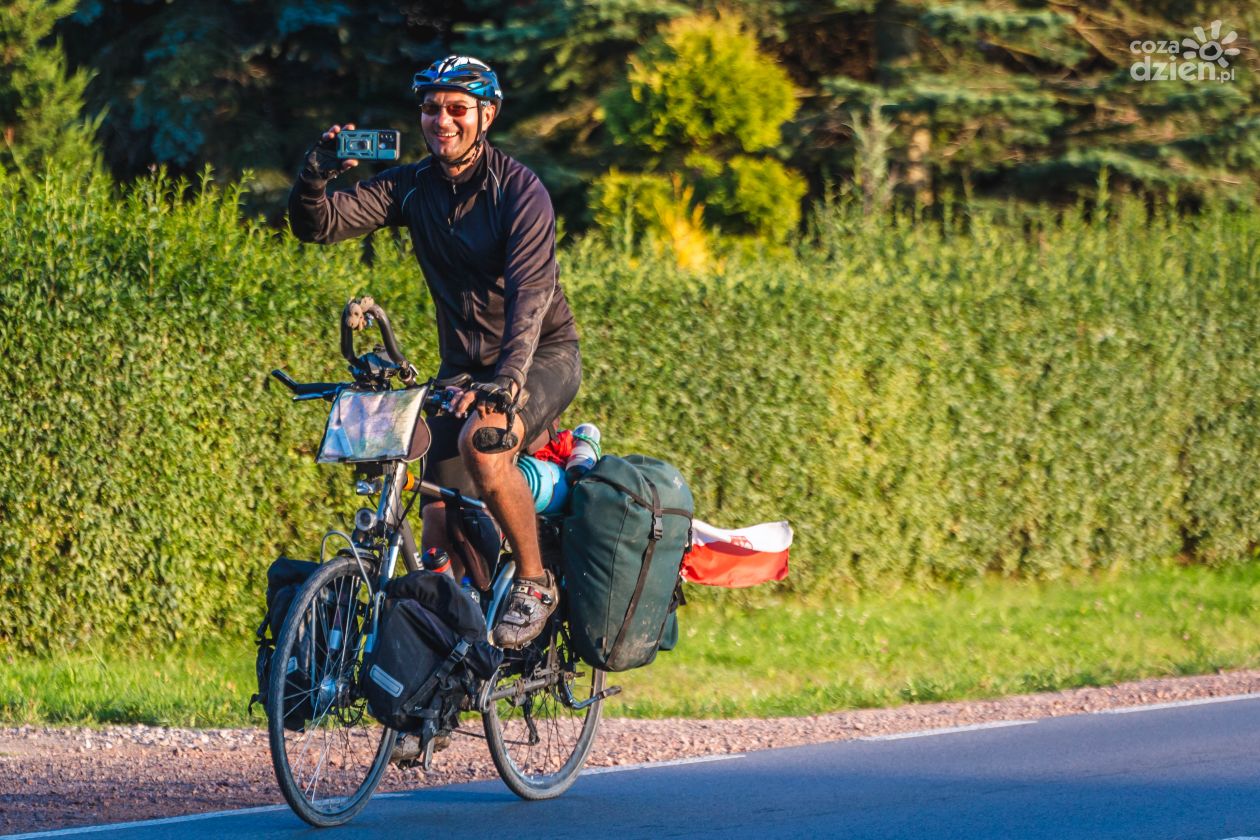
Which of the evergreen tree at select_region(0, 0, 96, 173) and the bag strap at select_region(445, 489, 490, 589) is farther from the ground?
the evergreen tree at select_region(0, 0, 96, 173)

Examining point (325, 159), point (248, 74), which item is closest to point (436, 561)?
point (325, 159)

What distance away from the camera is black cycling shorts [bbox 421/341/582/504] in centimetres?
633

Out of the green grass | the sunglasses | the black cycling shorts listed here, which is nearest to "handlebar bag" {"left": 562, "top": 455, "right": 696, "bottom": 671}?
the black cycling shorts

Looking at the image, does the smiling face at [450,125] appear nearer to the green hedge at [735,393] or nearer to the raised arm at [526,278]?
the raised arm at [526,278]

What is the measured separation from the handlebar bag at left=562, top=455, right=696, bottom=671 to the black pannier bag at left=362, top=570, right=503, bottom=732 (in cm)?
56

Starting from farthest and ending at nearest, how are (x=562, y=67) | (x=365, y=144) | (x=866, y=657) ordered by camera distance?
1. (x=562, y=67)
2. (x=866, y=657)
3. (x=365, y=144)

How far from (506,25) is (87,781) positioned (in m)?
16.0

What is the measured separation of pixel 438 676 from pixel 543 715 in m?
0.98

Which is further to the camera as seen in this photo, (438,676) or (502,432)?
(502,432)

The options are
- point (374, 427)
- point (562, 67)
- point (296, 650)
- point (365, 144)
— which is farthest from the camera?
point (562, 67)

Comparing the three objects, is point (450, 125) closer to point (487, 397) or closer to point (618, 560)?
point (487, 397)

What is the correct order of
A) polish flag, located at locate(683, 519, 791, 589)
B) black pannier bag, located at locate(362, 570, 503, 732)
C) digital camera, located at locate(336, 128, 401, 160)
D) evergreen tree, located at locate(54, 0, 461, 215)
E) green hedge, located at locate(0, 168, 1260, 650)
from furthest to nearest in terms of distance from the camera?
evergreen tree, located at locate(54, 0, 461, 215), green hedge, located at locate(0, 168, 1260, 650), polish flag, located at locate(683, 519, 791, 589), digital camera, located at locate(336, 128, 401, 160), black pannier bag, located at locate(362, 570, 503, 732)

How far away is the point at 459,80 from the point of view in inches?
241

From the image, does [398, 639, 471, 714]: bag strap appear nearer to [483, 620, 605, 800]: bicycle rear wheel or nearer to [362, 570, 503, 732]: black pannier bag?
[362, 570, 503, 732]: black pannier bag
